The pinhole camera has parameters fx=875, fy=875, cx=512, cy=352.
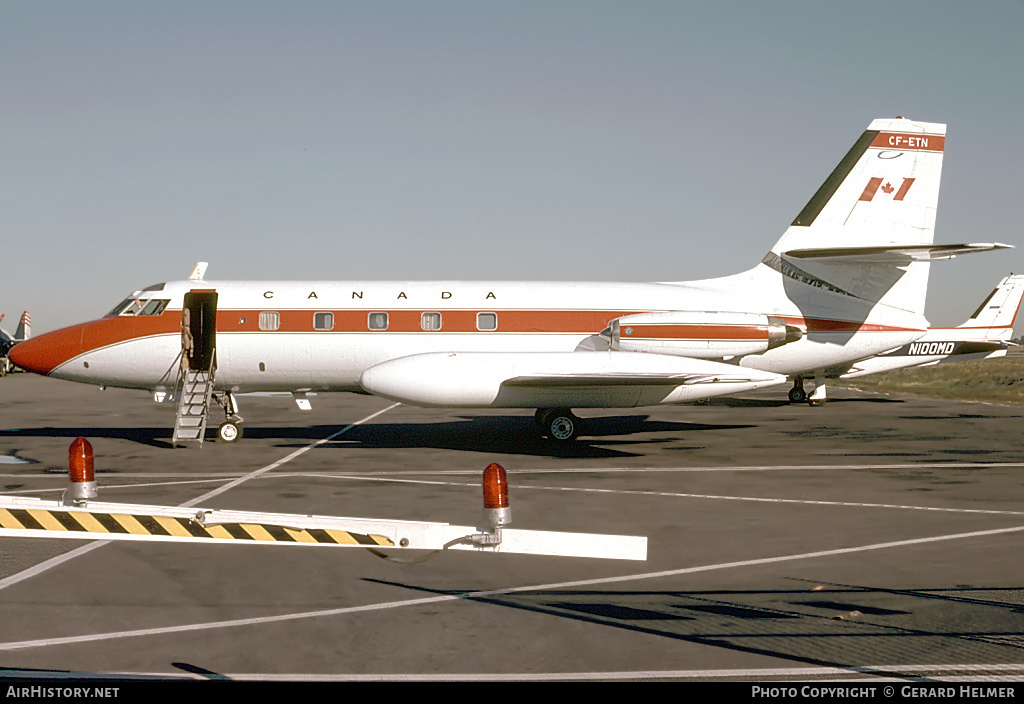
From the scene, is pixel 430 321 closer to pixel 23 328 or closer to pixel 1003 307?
pixel 1003 307

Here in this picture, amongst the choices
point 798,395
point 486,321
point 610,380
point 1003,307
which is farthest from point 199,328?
point 1003,307

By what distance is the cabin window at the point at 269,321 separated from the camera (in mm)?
20672

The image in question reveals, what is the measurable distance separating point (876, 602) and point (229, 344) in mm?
16444

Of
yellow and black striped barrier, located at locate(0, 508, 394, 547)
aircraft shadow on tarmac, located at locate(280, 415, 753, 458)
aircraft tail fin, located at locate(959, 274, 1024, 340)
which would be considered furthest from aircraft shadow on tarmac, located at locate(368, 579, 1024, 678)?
aircraft tail fin, located at locate(959, 274, 1024, 340)

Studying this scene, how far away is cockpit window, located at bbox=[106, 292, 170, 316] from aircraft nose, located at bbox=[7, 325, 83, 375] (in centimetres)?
106

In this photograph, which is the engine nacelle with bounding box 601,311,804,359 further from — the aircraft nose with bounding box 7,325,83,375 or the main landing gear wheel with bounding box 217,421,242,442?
the aircraft nose with bounding box 7,325,83,375

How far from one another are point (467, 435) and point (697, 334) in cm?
663

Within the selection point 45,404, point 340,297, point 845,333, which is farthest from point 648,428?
point 45,404

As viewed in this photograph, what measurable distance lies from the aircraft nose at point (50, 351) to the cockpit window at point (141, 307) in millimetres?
1060

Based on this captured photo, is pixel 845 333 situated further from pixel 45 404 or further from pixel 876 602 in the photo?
pixel 45 404

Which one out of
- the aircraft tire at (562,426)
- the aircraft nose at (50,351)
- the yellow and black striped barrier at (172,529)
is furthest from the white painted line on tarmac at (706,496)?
the aircraft nose at (50,351)

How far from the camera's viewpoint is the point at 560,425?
20500mm

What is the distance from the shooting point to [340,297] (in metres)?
20.9
